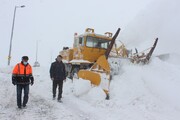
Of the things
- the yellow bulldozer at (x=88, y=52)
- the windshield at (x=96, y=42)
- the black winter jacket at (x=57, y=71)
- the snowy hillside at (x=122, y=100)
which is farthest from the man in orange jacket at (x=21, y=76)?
the windshield at (x=96, y=42)

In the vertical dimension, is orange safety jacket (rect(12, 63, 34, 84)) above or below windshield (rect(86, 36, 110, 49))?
below

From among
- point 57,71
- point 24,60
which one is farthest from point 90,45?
point 24,60

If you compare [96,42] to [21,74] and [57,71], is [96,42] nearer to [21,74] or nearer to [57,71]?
[57,71]

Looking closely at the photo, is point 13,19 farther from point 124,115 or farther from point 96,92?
point 124,115

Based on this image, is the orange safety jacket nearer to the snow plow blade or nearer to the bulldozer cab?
the snow plow blade

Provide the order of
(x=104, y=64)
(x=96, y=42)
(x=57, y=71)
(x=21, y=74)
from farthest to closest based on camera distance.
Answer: (x=96, y=42) < (x=104, y=64) < (x=57, y=71) < (x=21, y=74)

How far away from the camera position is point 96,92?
1029 cm

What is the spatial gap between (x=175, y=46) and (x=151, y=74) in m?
5.79

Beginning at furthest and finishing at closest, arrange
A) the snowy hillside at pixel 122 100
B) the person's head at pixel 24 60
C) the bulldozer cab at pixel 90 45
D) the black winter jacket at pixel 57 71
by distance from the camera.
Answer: the bulldozer cab at pixel 90 45 < the black winter jacket at pixel 57 71 < the person's head at pixel 24 60 < the snowy hillside at pixel 122 100

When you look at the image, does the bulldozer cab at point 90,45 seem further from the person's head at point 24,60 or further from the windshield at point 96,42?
the person's head at point 24,60

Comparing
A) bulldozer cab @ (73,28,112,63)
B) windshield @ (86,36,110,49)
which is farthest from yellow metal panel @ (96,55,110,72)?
windshield @ (86,36,110,49)

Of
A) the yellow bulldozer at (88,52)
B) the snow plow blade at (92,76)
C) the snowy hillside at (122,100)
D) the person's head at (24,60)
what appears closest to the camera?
the snowy hillside at (122,100)

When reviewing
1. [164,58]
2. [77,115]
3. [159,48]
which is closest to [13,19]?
[159,48]

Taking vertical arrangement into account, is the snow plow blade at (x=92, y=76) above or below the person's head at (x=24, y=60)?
below
